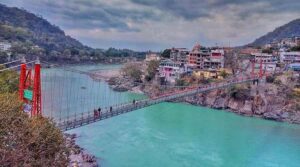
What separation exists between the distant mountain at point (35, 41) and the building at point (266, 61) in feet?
84.9

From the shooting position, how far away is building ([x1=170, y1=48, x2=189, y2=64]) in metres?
31.0

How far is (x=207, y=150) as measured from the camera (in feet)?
42.0

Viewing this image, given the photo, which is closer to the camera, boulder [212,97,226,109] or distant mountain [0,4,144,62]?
boulder [212,97,226,109]

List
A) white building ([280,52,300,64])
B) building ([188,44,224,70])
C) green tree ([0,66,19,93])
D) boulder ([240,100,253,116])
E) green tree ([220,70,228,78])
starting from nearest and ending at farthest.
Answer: green tree ([0,66,19,93]), boulder ([240,100,253,116]), green tree ([220,70,228,78]), white building ([280,52,300,64]), building ([188,44,224,70])

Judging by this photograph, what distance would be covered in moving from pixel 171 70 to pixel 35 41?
131 feet

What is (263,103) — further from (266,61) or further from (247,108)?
(266,61)

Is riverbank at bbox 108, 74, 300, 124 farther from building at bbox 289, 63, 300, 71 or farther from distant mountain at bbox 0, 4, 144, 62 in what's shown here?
distant mountain at bbox 0, 4, 144, 62

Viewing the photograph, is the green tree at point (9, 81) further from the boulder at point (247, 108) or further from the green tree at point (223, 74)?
the green tree at point (223, 74)

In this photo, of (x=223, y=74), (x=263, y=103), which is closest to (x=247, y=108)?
(x=263, y=103)

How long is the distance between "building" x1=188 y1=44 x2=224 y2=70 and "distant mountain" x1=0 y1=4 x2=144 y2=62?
20916mm

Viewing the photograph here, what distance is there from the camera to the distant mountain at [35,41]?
45.6 metres

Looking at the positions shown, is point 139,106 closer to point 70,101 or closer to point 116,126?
point 116,126

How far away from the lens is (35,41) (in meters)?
60.4

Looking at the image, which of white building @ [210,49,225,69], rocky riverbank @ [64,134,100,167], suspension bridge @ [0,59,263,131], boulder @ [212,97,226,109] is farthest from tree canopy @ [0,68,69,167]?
white building @ [210,49,225,69]
